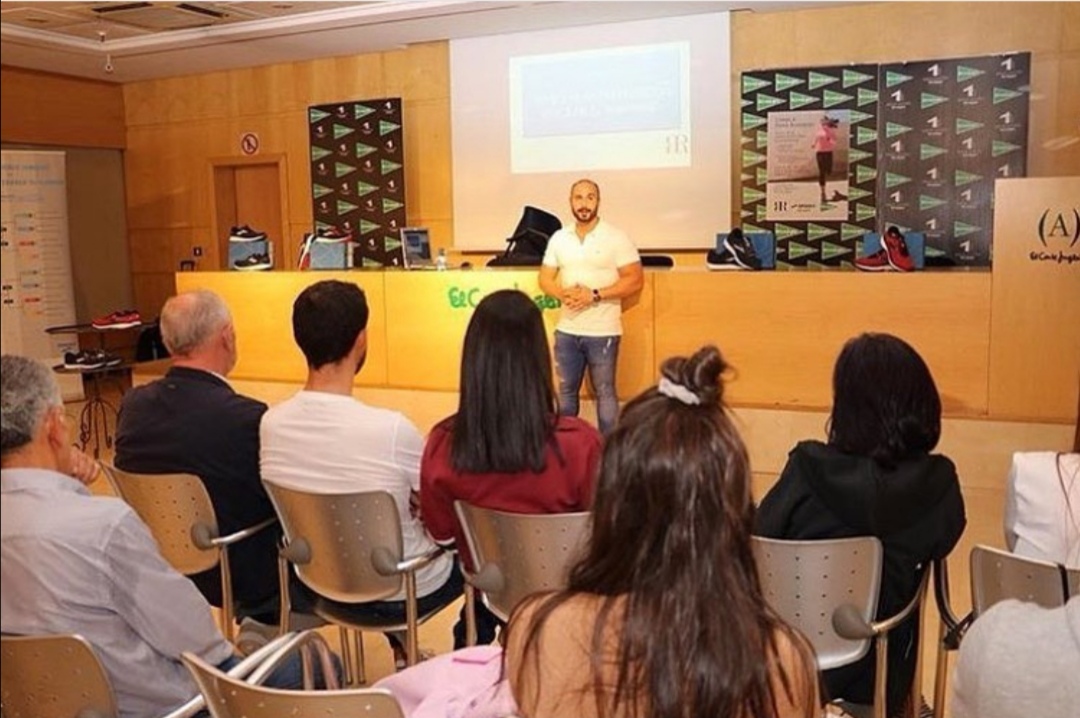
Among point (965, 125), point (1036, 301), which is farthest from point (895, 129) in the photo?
point (1036, 301)

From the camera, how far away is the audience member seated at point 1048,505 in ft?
7.04

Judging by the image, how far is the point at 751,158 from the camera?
668cm

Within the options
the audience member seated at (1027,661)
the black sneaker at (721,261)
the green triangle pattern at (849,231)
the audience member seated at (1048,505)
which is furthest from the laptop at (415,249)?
the audience member seated at (1027,661)

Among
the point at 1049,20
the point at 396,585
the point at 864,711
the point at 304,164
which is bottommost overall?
the point at 864,711

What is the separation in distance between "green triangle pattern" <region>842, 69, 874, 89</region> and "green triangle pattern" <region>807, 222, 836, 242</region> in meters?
0.88

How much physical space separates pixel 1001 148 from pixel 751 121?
4.92 ft

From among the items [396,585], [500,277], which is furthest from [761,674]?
[500,277]

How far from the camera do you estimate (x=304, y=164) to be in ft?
27.2

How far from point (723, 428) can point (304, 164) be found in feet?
24.5

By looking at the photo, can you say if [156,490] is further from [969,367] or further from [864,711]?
[969,367]

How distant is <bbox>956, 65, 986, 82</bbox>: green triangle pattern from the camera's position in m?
6.09

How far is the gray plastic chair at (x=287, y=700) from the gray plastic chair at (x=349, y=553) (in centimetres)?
94

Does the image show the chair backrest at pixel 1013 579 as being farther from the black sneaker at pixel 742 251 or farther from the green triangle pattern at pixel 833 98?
the green triangle pattern at pixel 833 98

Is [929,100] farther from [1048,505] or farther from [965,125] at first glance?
[1048,505]
